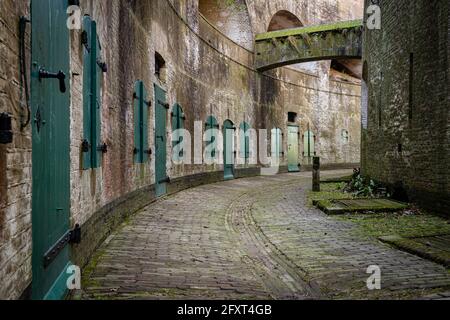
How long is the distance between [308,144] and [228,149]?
27.4ft

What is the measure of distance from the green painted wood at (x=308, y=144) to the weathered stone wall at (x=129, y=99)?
5.33 ft

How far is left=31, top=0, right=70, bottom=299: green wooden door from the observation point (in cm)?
292

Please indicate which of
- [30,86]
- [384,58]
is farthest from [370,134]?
[30,86]

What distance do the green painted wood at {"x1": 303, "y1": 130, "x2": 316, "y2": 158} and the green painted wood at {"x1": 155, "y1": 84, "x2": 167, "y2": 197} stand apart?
14.1 m

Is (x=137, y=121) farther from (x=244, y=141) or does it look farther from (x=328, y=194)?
(x=244, y=141)

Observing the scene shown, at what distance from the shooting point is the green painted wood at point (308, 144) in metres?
23.4

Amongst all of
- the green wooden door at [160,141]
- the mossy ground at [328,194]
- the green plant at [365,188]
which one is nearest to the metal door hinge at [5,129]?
the green wooden door at [160,141]

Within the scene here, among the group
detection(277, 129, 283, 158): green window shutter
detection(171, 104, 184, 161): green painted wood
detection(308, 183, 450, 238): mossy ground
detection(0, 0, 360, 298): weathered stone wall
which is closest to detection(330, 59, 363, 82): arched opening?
detection(0, 0, 360, 298): weathered stone wall

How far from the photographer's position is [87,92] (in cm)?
489

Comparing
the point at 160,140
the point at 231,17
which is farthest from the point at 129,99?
the point at 231,17

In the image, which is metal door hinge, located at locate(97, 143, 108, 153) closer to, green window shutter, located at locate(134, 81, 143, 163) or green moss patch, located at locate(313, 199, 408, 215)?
green window shutter, located at locate(134, 81, 143, 163)

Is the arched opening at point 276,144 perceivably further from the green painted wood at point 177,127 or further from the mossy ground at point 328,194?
the green painted wood at point 177,127
